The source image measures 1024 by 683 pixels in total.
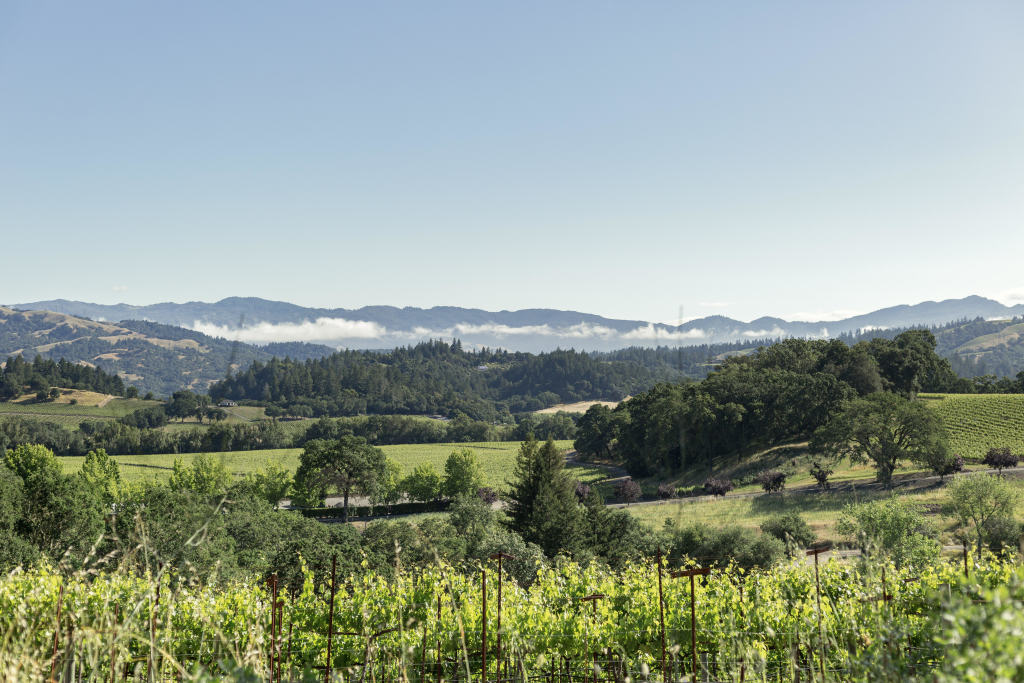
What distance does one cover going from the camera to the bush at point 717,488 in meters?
58.2

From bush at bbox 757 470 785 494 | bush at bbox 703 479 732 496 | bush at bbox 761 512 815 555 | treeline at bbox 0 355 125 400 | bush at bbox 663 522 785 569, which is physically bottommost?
bush at bbox 703 479 732 496

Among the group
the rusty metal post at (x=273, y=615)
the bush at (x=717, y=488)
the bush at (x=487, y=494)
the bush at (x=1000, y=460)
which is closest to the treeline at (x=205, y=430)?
the bush at (x=487, y=494)

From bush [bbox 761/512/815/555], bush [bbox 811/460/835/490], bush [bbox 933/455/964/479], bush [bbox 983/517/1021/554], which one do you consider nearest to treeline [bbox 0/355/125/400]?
bush [bbox 811/460/835/490]

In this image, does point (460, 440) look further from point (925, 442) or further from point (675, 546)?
point (675, 546)

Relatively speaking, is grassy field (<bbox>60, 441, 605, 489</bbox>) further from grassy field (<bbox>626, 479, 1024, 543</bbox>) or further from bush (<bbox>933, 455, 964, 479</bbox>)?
bush (<bbox>933, 455, 964, 479</bbox>)

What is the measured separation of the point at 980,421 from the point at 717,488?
98.5ft

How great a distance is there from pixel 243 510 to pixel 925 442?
52.3 m

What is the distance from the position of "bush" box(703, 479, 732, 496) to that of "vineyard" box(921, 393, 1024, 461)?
19.5 meters

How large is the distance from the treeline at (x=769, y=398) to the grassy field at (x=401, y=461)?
32.3ft

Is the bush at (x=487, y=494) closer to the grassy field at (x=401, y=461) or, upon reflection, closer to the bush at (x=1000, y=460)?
the grassy field at (x=401, y=461)

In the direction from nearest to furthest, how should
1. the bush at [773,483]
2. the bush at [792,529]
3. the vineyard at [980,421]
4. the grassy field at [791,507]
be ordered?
the bush at [792,529] → the grassy field at [791,507] → the bush at [773,483] → the vineyard at [980,421]

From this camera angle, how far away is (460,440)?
5251 inches

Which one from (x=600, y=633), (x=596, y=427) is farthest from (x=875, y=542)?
(x=596, y=427)

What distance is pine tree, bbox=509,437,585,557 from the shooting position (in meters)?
34.0
